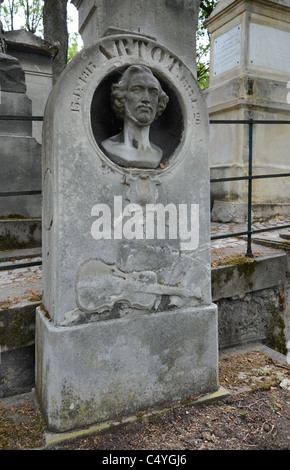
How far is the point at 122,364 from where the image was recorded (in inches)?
75.6

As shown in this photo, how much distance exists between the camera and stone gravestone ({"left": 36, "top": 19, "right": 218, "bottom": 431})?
178cm

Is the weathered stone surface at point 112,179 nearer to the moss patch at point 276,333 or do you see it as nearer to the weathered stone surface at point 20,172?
the moss patch at point 276,333

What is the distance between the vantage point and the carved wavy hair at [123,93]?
188cm

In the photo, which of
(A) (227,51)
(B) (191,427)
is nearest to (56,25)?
(A) (227,51)

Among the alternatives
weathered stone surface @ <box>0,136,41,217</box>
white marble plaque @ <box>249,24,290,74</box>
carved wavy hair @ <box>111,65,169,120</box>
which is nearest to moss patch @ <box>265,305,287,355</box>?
carved wavy hair @ <box>111,65,169,120</box>

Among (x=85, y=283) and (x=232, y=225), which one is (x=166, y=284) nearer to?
(x=85, y=283)

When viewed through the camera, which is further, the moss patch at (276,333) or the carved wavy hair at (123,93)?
the moss patch at (276,333)

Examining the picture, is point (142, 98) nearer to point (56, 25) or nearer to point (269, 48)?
point (269, 48)

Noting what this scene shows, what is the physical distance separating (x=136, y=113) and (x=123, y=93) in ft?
0.40

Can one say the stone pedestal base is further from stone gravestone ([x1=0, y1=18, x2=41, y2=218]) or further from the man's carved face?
stone gravestone ([x1=0, y1=18, x2=41, y2=218])

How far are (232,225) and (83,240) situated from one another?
3520 mm

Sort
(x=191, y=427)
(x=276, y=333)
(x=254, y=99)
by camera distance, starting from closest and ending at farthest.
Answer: (x=191, y=427), (x=276, y=333), (x=254, y=99)

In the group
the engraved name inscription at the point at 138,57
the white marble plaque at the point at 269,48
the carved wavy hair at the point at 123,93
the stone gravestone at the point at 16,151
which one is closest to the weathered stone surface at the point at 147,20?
the stone gravestone at the point at 16,151

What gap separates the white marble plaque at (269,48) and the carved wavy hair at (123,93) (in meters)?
3.93
